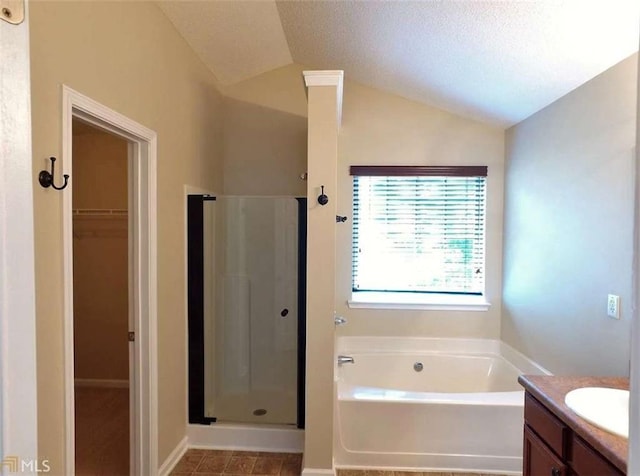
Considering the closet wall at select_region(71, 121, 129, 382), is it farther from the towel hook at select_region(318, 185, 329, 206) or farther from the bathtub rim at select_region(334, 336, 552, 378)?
the towel hook at select_region(318, 185, 329, 206)

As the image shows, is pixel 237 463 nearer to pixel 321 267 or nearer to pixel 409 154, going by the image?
pixel 321 267

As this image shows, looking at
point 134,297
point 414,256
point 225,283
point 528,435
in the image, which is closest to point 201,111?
point 225,283

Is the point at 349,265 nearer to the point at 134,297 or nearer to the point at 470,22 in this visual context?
the point at 134,297

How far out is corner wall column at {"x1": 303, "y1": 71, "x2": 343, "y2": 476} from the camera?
2.18 m

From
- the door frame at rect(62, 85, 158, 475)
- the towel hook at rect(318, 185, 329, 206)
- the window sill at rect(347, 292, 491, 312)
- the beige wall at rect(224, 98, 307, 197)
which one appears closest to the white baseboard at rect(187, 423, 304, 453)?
the door frame at rect(62, 85, 158, 475)

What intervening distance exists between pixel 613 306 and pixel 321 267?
1.52m

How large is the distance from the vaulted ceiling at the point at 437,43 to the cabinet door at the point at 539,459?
176 centimetres

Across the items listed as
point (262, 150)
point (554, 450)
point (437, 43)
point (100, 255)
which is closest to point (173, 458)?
point (100, 255)

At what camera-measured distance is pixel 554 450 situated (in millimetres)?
1345

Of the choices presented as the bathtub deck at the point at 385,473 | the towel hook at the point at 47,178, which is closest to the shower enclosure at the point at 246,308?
the bathtub deck at the point at 385,473

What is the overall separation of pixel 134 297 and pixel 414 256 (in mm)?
2271

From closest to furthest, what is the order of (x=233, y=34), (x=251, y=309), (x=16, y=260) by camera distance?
1. (x=16, y=260)
2. (x=233, y=34)
3. (x=251, y=309)

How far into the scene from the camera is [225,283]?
9.09 feet

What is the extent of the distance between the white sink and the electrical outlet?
523 millimetres
